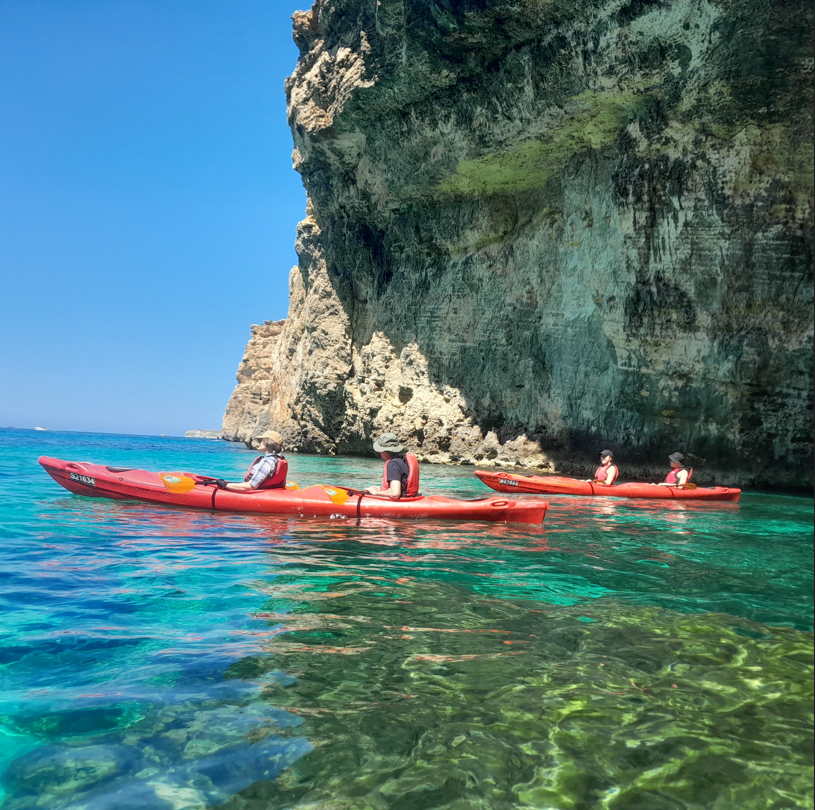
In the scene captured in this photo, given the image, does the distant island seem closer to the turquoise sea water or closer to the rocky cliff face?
the rocky cliff face

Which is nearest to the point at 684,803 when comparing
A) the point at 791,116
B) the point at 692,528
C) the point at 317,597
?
the point at 317,597

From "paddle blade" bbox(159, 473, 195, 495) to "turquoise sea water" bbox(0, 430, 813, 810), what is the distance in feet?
8.86

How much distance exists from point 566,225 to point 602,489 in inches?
473

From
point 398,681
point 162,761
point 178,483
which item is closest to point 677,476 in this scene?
point 178,483

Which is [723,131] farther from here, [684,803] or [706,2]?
[684,803]

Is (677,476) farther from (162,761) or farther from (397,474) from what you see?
(162,761)

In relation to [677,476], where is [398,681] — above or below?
below

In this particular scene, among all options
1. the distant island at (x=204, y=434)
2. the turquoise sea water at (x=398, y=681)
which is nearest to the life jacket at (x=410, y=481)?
the turquoise sea water at (x=398, y=681)

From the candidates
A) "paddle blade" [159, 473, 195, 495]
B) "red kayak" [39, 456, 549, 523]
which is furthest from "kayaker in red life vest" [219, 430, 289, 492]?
"paddle blade" [159, 473, 195, 495]

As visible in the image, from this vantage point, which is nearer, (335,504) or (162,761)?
(162,761)

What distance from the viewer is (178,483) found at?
29.6 ft

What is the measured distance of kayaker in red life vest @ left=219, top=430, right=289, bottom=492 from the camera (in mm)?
8805

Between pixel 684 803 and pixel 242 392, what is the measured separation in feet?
229

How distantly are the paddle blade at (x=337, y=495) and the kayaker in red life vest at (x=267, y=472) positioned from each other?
71 cm
